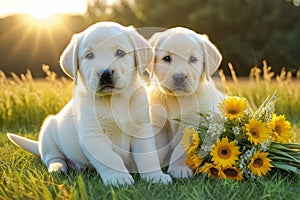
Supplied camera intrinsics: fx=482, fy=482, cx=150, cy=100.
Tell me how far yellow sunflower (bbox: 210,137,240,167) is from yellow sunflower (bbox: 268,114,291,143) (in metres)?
0.41

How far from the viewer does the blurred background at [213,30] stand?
72.9 ft

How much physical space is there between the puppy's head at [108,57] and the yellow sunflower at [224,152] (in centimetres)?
85

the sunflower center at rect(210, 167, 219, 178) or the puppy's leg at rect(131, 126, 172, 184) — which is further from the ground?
the puppy's leg at rect(131, 126, 172, 184)

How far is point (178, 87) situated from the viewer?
3812mm

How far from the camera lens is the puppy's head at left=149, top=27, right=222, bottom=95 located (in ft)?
12.5

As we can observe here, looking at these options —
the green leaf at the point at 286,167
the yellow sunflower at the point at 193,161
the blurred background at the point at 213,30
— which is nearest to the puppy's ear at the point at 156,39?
the yellow sunflower at the point at 193,161

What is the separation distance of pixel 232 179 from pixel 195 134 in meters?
0.45

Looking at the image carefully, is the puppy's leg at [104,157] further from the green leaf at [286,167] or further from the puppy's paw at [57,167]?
the green leaf at [286,167]

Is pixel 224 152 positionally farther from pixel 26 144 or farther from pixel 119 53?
pixel 26 144

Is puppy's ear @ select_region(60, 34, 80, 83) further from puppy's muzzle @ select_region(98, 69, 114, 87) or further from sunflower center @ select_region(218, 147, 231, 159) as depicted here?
sunflower center @ select_region(218, 147, 231, 159)

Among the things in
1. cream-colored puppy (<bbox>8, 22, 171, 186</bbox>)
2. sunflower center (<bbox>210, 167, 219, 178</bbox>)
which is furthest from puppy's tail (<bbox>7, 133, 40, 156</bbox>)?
sunflower center (<bbox>210, 167, 219, 178</bbox>)

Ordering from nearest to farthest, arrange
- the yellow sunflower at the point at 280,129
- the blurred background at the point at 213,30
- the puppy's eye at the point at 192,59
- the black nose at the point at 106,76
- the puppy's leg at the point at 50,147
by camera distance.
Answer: the black nose at the point at 106,76
the puppy's eye at the point at 192,59
the yellow sunflower at the point at 280,129
the puppy's leg at the point at 50,147
the blurred background at the point at 213,30

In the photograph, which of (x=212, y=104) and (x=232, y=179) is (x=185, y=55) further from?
(x=232, y=179)

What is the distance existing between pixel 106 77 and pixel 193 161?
1036mm
